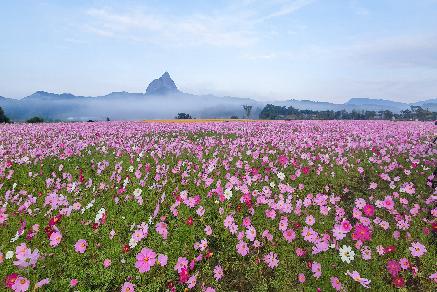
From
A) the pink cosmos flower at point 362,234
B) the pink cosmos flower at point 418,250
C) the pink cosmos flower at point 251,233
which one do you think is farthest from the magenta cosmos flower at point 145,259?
the pink cosmos flower at point 418,250

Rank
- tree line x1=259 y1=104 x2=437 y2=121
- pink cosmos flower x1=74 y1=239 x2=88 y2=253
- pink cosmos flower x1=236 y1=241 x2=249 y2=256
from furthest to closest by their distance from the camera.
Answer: tree line x1=259 y1=104 x2=437 y2=121 < pink cosmos flower x1=236 y1=241 x2=249 y2=256 < pink cosmos flower x1=74 y1=239 x2=88 y2=253

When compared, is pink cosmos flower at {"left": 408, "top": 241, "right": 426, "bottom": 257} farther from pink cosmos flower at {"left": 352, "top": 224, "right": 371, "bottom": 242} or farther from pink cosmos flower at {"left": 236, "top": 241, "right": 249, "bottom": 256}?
pink cosmos flower at {"left": 236, "top": 241, "right": 249, "bottom": 256}

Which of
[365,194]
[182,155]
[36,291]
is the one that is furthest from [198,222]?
[182,155]

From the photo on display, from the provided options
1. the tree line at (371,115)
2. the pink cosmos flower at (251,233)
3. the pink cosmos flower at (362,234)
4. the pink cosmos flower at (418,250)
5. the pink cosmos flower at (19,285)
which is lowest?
the tree line at (371,115)

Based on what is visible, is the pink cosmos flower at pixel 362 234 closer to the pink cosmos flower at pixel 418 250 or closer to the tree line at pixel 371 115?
the pink cosmos flower at pixel 418 250

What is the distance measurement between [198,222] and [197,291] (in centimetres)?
164

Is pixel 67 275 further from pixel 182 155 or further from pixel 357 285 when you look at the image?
pixel 182 155

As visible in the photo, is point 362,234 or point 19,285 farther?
point 362,234

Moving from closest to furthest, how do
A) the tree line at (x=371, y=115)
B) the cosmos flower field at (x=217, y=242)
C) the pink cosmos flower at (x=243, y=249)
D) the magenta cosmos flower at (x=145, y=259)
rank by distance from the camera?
1. the magenta cosmos flower at (x=145, y=259)
2. the cosmos flower field at (x=217, y=242)
3. the pink cosmos flower at (x=243, y=249)
4. the tree line at (x=371, y=115)

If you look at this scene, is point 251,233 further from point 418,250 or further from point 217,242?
point 418,250

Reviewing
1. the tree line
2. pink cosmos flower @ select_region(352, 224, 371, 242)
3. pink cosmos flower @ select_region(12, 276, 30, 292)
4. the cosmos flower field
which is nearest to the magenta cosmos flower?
the cosmos flower field

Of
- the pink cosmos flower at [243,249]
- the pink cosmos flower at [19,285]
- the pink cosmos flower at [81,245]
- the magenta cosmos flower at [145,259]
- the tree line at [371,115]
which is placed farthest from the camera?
the tree line at [371,115]

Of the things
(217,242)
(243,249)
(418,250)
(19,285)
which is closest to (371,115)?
(217,242)

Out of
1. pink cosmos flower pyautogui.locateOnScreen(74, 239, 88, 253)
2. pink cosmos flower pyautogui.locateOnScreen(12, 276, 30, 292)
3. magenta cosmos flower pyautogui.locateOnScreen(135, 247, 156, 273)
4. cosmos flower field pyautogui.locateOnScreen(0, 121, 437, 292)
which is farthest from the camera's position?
cosmos flower field pyautogui.locateOnScreen(0, 121, 437, 292)
